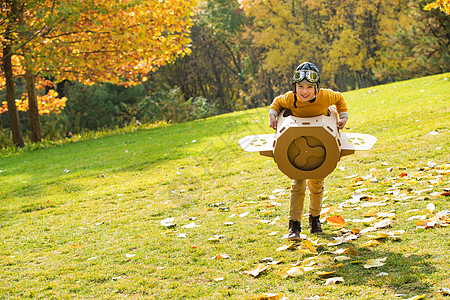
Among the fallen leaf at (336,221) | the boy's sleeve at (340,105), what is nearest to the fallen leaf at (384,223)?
the fallen leaf at (336,221)

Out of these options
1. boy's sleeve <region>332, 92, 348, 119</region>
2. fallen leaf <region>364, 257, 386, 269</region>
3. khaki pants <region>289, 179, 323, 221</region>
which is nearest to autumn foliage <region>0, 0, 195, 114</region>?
khaki pants <region>289, 179, 323, 221</region>

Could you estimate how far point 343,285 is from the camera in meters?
3.44

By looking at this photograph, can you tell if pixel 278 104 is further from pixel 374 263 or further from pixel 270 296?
pixel 270 296

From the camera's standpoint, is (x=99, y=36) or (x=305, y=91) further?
(x=99, y=36)

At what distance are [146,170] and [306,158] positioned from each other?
660cm

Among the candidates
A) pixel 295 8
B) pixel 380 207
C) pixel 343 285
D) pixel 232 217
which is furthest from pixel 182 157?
pixel 295 8

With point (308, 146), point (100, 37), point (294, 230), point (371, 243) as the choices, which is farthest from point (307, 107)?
point (100, 37)

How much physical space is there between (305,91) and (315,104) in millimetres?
158

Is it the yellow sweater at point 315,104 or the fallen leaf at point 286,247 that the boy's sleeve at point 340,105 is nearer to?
the yellow sweater at point 315,104

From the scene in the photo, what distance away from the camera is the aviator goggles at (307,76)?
13.9 ft

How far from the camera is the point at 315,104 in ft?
14.3

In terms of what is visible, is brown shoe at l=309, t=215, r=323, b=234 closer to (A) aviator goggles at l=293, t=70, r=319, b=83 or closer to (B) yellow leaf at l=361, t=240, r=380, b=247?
(B) yellow leaf at l=361, t=240, r=380, b=247

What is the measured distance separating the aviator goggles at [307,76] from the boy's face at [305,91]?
0.15ft

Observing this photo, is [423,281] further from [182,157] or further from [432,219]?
[182,157]
